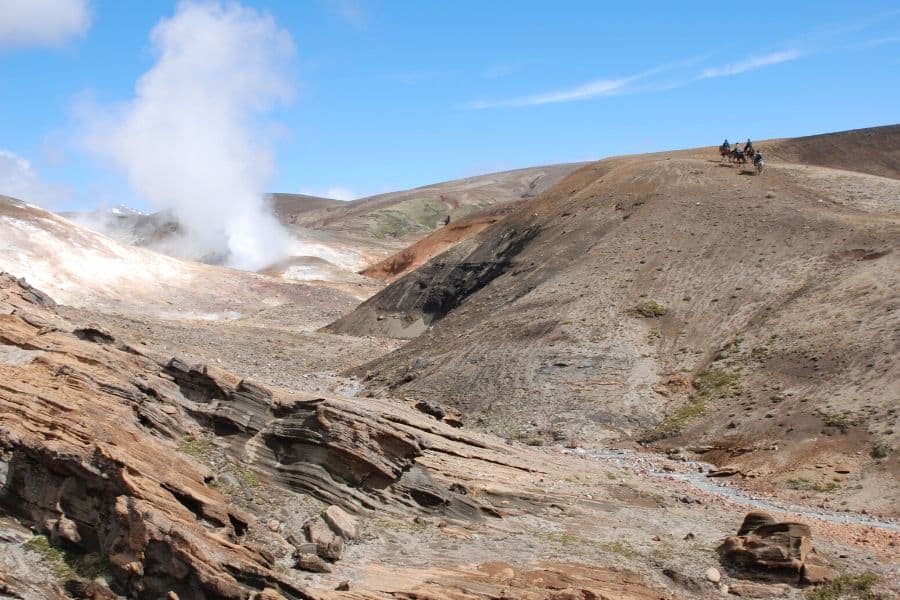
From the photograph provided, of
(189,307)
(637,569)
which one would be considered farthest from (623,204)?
(637,569)

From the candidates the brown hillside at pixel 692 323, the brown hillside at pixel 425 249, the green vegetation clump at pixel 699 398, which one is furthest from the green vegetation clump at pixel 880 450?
the brown hillside at pixel 425 249

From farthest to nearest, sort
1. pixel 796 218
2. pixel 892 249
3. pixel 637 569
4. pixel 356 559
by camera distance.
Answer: pixel 796 218 → pixel 892 249 → pixel 637 569 → pixel 356 559

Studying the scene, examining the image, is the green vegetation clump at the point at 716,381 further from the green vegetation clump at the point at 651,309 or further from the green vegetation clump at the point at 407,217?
the green vegetation clump at the point at 407,217

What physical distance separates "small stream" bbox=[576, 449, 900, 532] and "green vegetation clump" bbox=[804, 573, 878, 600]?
221 inches

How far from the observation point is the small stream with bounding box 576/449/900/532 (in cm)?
2259

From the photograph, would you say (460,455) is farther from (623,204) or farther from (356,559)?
(623,204)

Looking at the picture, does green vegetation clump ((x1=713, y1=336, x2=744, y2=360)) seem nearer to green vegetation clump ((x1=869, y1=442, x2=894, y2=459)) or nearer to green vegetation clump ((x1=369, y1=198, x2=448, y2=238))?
green vegetation clump ((x1=869, y1=442, x2=894, y2=459))

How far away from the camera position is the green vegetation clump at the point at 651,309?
4041 cm

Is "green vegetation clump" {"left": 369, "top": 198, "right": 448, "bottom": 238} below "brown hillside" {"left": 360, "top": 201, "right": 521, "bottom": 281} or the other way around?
the other way around

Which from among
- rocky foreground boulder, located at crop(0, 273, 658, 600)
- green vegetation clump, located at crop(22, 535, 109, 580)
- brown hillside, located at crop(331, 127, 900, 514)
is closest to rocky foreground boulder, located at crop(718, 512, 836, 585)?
rocky foreground boulder, located at crop(0, 273, 658, 600)


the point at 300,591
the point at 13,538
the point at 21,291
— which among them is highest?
the point at 21,291

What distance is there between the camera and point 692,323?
3903 cm

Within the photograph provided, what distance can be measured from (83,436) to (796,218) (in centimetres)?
3761

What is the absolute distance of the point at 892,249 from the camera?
3744 centimetres
